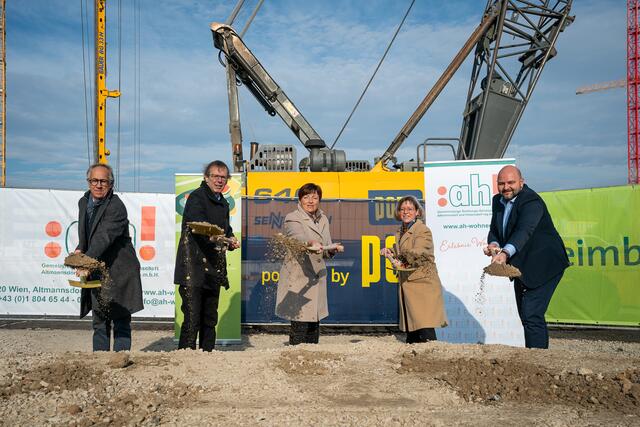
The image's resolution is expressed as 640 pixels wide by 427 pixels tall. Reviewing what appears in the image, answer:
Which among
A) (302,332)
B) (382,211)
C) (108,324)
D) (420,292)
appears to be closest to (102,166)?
(108,324)

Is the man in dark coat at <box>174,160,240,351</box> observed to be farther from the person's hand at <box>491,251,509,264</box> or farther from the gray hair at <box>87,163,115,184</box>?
the person's hand at <box>491,251,509,264</box>

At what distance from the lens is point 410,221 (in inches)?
228

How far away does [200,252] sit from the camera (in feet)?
16.0

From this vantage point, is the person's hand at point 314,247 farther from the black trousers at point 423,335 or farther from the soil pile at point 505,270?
the soil pile at point 505,270

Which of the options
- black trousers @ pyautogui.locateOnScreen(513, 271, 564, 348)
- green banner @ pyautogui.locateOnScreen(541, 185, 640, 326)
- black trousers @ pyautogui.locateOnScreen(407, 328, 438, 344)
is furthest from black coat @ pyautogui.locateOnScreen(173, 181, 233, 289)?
green banner @ pyautogui.locateOnScreen(541, 185, 640, 326)

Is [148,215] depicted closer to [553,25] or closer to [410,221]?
[410,221]

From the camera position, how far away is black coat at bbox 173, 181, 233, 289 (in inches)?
189

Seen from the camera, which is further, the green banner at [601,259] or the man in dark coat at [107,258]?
the green banner at [601,259]

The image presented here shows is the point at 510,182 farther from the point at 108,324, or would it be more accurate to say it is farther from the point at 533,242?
the point at 108,324

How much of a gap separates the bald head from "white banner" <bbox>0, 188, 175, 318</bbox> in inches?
254

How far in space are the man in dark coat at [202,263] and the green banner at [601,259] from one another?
625 centimetres

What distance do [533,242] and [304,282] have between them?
6.91 ft

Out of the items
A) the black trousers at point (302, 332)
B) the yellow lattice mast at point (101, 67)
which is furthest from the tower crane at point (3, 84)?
the black trousers at point (302, 332)

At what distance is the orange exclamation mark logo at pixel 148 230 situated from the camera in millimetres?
9656
